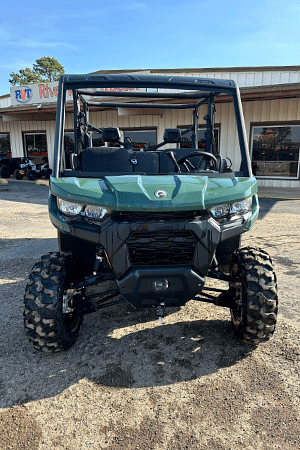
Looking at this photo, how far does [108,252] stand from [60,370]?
3.00ft

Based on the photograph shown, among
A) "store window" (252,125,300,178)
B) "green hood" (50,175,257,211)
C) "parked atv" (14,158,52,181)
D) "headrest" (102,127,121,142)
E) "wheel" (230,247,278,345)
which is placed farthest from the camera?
"parked atv" (14,158,52,181)

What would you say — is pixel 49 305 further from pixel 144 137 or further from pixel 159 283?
pixel 144 137

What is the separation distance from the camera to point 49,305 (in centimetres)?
223

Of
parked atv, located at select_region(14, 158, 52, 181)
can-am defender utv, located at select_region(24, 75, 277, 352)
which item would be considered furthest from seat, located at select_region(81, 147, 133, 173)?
parked atv, located at select_region(14, 158, 52, 181)

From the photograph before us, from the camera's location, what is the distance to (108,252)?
2.10 meters

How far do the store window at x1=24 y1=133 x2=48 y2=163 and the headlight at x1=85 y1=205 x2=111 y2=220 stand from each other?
1548 centimetres

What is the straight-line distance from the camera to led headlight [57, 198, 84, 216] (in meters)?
2.22

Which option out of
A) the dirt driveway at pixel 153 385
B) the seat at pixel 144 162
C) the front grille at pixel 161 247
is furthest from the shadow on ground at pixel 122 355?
the seat at pixel 144 162

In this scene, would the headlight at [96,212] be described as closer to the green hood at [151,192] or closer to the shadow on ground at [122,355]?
the green hood at [151,192]

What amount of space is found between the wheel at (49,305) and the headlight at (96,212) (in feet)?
1.57

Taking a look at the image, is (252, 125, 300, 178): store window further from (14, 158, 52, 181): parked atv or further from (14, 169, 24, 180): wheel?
(14, 169, 24, 180): wheel

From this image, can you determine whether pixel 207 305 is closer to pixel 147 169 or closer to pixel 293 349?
pixel 293 349

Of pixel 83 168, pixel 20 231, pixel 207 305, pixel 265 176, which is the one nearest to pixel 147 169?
pixel 83 168

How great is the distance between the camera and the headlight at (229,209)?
7.22ft
